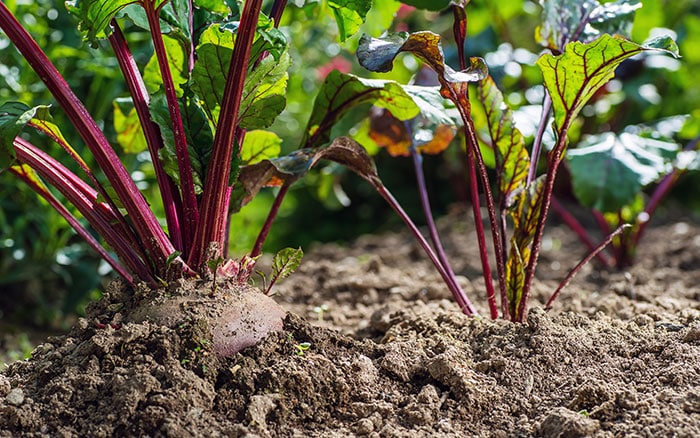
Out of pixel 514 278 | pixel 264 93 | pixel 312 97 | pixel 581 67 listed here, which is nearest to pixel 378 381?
pixel 514 278

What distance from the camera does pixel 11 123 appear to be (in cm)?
144

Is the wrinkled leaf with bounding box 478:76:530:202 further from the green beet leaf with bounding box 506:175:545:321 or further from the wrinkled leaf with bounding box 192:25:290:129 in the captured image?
the wrinkled leaf with bounding box 192:25:290:129

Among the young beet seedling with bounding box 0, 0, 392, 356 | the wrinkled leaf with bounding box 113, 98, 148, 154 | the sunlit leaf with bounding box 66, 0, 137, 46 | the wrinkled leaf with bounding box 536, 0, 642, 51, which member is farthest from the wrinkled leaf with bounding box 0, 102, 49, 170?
the wrinkled leaf with bounding box 536, 0, 642, 51

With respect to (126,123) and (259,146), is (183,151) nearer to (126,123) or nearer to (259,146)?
(259,146)

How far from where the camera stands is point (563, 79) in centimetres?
162

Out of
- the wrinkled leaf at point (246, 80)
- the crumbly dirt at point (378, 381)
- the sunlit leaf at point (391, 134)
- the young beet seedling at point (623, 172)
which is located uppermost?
the wrinkled leaf at point (246, 80)

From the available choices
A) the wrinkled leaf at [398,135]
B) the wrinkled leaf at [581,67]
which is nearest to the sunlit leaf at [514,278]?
the wrinkled leaf at [581,67]

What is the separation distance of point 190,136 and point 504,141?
0.75 meters

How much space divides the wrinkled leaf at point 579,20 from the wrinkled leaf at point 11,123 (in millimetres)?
1292

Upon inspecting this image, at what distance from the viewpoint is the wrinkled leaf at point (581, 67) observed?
150 centimetres

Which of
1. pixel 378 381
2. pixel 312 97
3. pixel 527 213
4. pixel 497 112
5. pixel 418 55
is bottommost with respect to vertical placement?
pixel 312 97

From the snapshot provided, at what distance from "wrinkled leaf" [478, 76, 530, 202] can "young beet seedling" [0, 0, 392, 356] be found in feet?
1.28

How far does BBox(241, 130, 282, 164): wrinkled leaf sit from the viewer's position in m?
1.93

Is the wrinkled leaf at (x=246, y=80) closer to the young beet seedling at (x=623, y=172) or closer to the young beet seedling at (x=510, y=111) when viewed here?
the young beet seedling at (x=510, y=111)
